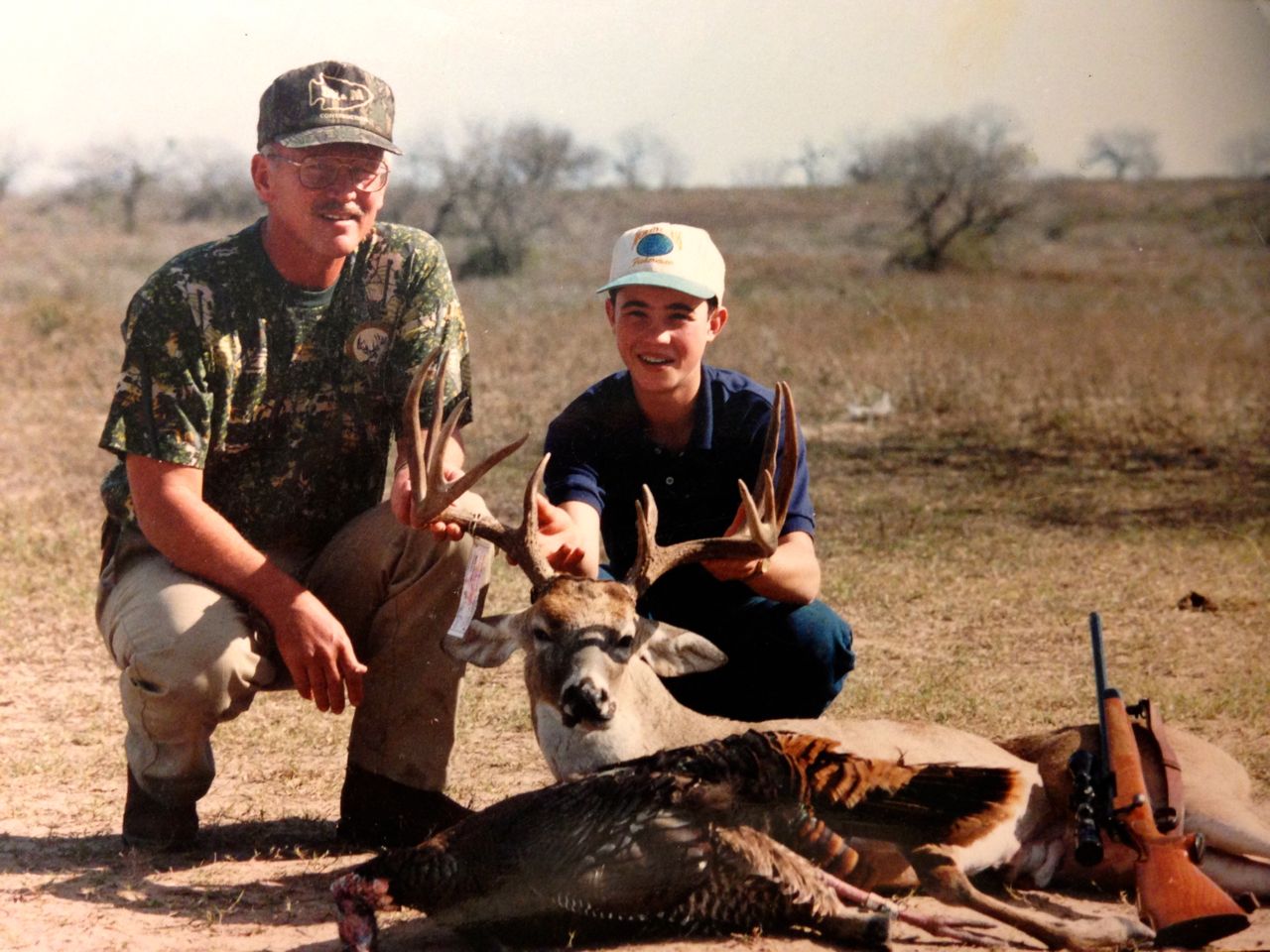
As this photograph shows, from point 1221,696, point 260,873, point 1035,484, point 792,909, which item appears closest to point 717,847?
point 792,909

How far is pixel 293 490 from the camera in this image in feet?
17.8

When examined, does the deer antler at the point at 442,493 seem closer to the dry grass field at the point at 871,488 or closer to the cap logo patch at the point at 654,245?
the cap logo patch at the point at 654,245

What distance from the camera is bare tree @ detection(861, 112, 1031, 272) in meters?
17.6

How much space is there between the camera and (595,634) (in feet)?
15.1

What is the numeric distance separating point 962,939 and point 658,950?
2.58ft

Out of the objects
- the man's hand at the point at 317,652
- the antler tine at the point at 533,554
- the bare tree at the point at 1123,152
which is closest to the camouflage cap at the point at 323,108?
the antler tine at the point at 533,554

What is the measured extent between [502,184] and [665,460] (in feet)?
47.8

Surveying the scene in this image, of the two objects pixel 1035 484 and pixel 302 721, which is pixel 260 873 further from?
pixel 1035 484

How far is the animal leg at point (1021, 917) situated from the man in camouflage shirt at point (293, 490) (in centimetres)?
Answer: 168

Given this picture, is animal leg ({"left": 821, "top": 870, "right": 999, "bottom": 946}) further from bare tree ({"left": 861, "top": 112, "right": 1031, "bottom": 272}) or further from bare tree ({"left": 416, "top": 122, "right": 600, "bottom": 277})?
bare tree ({"left": 416, "top": 122, "right": 600, "bottom": 277})

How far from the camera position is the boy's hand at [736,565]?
15.9 ft

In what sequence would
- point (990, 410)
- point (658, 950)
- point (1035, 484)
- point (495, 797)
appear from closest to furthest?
point (658, 950)
point (495, 797)
point (1035, 484)
point (990, 410)

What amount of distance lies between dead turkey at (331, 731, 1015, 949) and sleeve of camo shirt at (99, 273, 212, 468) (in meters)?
1.58

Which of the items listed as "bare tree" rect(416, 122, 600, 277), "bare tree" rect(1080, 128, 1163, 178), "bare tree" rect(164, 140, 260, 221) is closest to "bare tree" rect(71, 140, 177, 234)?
"bare tree" rect(164, 140, 260, 221)
